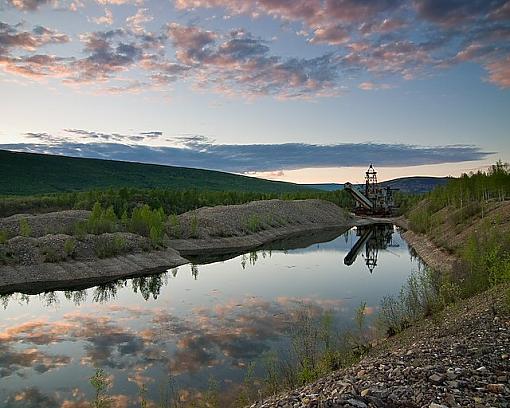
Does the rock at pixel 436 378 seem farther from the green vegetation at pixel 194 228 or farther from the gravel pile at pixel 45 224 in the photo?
the green vegetation at pixel 194 228

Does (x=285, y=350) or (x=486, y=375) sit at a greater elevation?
(x=486, y=375)

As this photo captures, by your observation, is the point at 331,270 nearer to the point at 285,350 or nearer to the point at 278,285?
the point at 278,285

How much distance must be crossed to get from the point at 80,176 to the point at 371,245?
421ft

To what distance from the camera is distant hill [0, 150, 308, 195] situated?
5502 inches

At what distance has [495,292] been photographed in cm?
1697

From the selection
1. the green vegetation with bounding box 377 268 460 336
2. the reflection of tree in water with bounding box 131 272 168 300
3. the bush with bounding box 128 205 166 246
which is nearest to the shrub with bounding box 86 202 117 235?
the bush with bounding box 128 205 166 246

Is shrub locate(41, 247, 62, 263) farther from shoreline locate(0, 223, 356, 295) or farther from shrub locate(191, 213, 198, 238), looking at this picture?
shrub locate(191, 213, 198, 238)

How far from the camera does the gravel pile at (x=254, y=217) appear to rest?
56.0 m

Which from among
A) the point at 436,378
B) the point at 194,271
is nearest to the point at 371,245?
the point at 194,271

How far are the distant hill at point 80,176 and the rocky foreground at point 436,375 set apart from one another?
129 metres

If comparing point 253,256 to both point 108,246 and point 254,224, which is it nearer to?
point 108,246

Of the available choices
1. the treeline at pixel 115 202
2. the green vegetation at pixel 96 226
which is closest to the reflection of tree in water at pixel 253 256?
the green vegetation at pixel 96 226

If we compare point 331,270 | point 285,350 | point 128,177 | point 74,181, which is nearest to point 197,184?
point 128,177

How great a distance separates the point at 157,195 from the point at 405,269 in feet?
175
